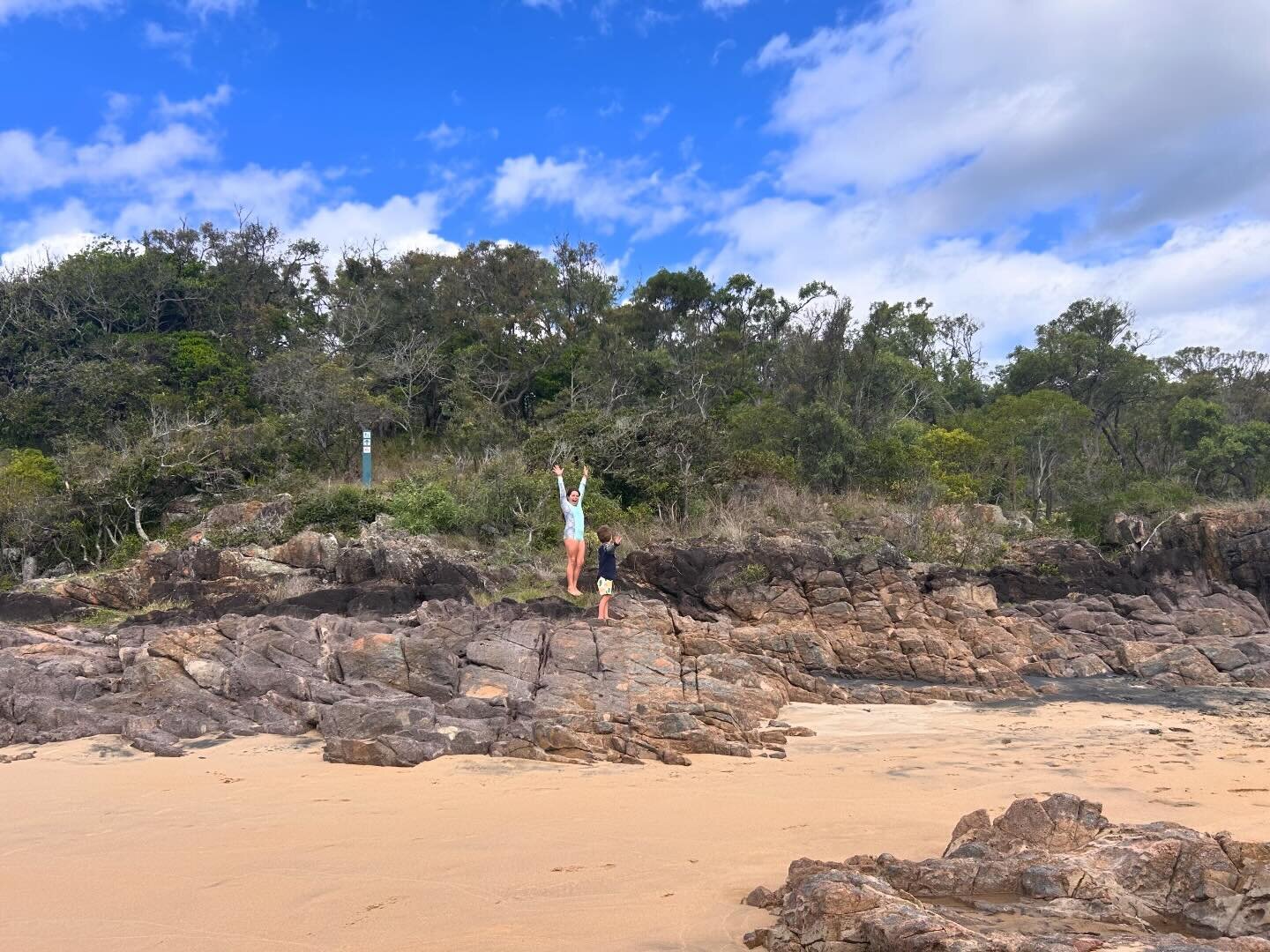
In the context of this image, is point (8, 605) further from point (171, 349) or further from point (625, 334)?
point (625, 334)

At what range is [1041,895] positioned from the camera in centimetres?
423

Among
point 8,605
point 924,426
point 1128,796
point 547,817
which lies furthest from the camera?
point 924,426

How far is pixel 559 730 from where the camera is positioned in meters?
8.55

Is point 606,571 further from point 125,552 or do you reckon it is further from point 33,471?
point 33,471

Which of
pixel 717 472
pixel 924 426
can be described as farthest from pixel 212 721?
pixel 924 426

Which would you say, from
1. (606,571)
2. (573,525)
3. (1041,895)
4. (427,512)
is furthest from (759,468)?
(1041,895)

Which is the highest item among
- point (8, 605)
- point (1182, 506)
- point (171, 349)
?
point (171, 349)

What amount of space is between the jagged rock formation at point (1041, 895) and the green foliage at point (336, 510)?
16.7 metres

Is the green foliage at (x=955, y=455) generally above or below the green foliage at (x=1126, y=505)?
above

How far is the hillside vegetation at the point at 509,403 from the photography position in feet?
72.2

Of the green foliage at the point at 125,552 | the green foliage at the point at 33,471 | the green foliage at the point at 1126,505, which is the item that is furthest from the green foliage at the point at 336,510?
the green foliage at the point at 1126,505

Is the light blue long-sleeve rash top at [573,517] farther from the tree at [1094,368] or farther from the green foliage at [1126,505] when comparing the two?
the tree at [1094,368]

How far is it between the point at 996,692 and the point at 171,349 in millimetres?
26947

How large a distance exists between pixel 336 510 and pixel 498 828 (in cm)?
1505
